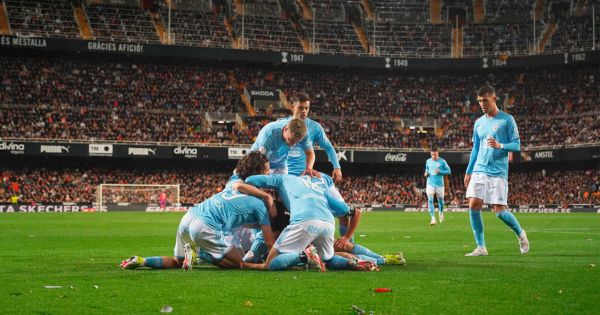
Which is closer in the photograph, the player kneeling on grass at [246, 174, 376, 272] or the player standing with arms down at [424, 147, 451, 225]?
the player kneeling on grass at [246, 174, 376, 272]

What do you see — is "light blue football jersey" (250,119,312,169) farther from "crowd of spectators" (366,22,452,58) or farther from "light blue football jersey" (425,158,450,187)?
"crowd of spectators" (366,22,452,58)

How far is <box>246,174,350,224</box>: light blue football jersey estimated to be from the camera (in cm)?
897

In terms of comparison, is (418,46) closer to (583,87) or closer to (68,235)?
(583,87)

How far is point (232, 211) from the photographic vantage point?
931 centimetres

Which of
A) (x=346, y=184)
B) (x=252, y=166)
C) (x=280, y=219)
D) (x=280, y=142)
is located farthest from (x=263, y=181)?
(x=346, y=184)

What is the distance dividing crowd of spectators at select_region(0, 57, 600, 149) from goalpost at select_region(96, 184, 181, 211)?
14.0 ft

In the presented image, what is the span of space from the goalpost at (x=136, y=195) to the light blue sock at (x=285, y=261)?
37.6 metres

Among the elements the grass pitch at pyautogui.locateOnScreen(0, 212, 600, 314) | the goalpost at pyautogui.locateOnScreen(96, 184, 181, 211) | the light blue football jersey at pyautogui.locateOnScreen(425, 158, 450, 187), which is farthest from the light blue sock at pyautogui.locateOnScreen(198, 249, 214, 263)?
the goalpost at pyautogui.locateOnScreen(96, 184, 181, 211)

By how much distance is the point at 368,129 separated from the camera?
55562mm

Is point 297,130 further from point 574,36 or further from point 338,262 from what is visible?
point 574,36

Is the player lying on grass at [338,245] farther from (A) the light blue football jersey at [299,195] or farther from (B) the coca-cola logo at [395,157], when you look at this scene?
(B) the coca-cola logo at [395,157]

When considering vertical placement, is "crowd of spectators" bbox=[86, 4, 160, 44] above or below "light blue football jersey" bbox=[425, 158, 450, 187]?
above

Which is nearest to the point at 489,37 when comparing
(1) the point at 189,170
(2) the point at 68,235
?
(1) the point at 189,170

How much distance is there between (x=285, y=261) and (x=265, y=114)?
45.0 meters
